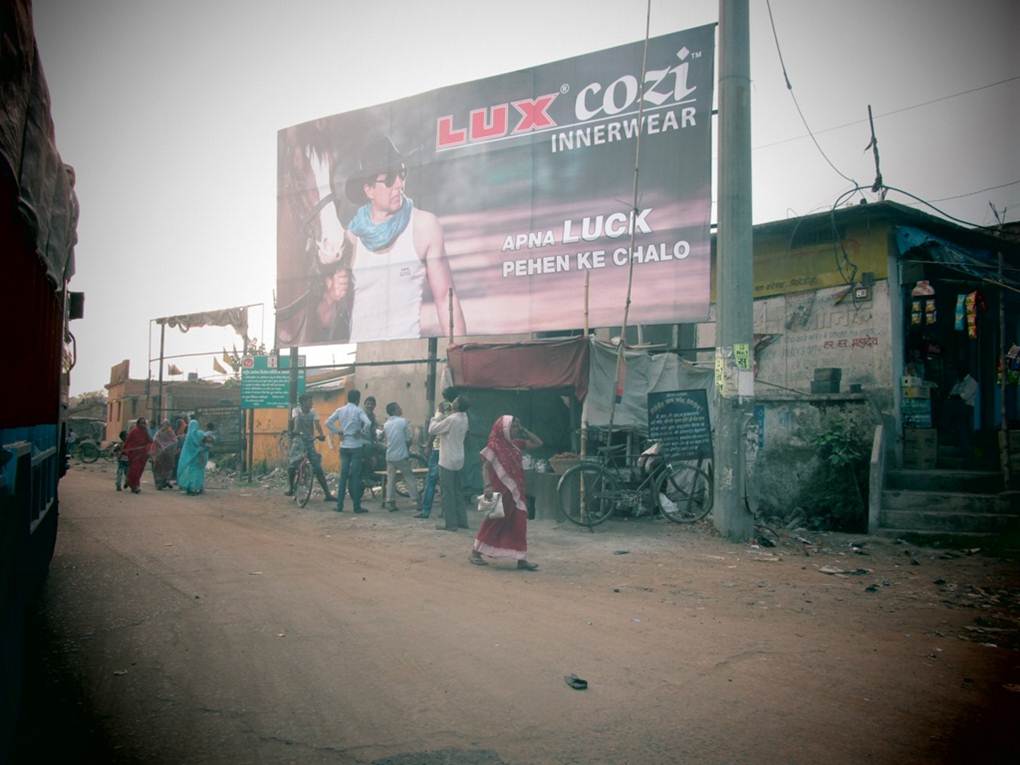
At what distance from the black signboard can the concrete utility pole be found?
1.03 metres

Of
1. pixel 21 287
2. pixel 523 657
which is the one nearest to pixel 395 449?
pixel 523 657

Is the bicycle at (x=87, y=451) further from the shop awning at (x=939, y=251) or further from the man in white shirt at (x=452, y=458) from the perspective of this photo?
the shop awning at (x=939, y=251)

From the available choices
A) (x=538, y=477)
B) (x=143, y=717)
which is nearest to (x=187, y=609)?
(x=143, y=717)

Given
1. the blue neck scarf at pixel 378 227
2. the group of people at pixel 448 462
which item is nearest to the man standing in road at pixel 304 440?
the group of people at pixel 448 462

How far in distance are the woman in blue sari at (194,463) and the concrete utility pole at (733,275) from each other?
417 inches

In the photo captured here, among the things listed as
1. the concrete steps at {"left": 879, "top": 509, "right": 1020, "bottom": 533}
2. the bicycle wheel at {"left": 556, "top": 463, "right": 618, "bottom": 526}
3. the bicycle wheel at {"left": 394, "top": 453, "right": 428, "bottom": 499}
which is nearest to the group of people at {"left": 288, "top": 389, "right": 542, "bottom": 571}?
the bicycle wheel at {"left": 394, "top": 453, "right": 428, "bottom": 499}

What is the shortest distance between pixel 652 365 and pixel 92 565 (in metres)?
7.91

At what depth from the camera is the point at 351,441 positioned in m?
11.3

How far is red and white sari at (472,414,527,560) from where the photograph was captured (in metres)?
6.93

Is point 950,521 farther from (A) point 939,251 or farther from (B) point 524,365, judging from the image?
(B) point 524,365

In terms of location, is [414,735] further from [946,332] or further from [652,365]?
[946,332]

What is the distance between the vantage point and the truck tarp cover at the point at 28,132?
2.52 metres

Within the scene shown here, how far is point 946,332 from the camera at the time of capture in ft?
40.9

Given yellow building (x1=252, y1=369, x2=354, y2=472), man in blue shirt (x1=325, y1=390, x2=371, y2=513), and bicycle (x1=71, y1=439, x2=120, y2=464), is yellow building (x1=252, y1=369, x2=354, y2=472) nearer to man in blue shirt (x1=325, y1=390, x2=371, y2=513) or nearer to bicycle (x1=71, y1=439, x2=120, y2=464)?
man in blue shirt (x1=325, y1=390, x2=371, y2=513)
